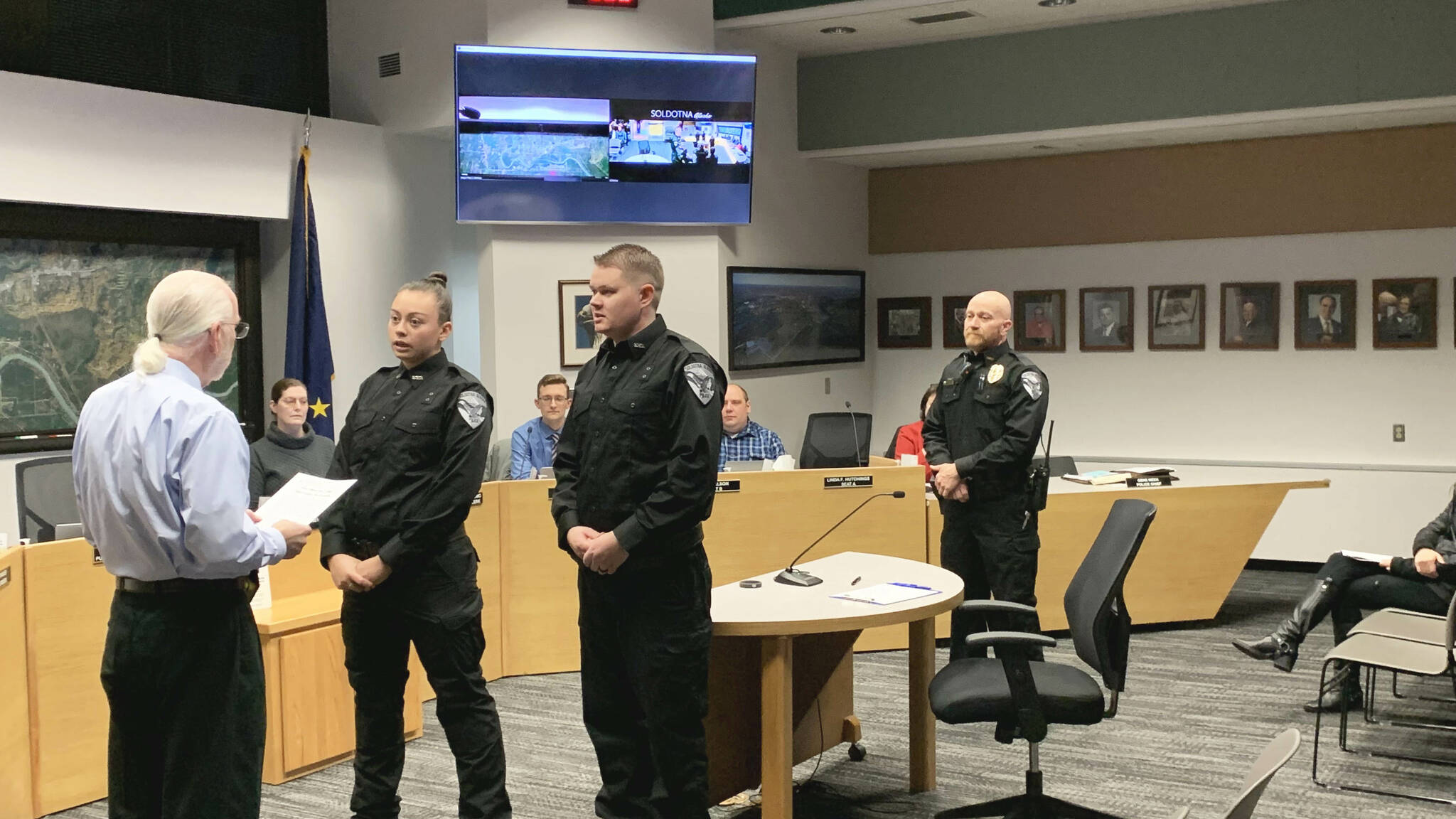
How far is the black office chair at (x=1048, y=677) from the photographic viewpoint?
3467mm

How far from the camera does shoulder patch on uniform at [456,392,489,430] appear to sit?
347 cm

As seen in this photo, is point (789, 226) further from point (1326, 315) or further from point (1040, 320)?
point (1326, 315)

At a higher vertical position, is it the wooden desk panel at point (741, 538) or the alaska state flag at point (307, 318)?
the alaska state flag at point (307, 318)

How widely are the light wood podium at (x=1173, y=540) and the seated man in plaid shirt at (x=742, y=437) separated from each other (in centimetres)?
133

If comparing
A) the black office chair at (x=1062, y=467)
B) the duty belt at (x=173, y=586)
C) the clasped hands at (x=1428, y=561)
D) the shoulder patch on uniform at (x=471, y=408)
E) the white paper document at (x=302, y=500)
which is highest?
the shoulder patch on uniform at (x=471, y=408)

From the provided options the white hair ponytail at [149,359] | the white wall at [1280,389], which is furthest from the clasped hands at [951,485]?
the white wall at [1280,389]

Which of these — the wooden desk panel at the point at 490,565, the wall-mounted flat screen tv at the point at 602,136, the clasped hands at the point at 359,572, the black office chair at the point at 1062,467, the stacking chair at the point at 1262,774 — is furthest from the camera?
the black office chair at the point at 1062,467

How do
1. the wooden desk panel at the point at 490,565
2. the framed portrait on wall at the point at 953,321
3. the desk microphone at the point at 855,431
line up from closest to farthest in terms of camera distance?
1. the wooden desk panel at the point at 490,565
2. the desk microphone at the point at 855,431
3. the framed portrait on wall at the point at 953,321

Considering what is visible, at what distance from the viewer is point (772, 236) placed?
826cm

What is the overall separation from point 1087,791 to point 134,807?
9.68 ft

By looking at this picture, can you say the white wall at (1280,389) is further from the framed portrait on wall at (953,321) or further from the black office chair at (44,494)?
the black office chair at (44,494)

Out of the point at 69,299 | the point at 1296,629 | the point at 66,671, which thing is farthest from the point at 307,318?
the point at 1296,629

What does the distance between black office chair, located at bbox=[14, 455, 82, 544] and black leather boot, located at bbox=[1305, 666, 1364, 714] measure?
5241mm

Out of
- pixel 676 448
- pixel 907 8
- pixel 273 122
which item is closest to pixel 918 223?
pixel 907 8
